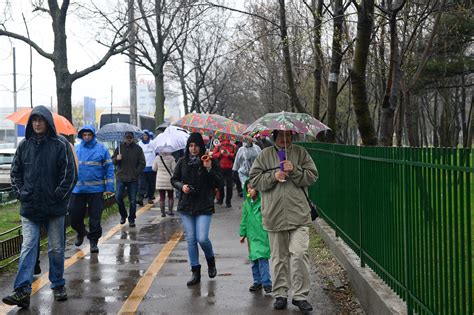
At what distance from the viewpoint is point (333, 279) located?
7.85 metres

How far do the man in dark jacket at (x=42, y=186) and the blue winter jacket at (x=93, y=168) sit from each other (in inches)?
108

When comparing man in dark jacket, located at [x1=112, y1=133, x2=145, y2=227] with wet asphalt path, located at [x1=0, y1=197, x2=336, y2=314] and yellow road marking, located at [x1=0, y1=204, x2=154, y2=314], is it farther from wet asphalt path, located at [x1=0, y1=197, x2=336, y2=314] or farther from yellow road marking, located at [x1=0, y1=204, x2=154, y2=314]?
wet asphalt path, located at [x1=0, y1=197, x2=336, y2=314]

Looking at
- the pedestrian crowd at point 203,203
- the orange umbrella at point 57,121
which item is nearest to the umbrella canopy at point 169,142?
the orange umbrella at point 57,121

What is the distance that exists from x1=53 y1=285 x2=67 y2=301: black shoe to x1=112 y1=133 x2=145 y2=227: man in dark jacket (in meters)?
5.81

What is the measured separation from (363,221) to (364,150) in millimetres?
776

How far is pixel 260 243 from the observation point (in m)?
7.20

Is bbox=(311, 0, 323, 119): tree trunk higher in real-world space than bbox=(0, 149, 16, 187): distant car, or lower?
higher

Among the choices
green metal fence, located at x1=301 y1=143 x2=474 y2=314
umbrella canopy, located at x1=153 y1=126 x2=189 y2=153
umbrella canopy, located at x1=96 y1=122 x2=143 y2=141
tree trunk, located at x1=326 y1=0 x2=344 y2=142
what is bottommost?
green metal fence, located at x1=301 y1=143 x2=474 y2=314

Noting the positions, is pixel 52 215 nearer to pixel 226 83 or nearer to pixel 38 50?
pixel 38 50

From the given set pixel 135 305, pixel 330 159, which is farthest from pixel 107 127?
pixel 135 305

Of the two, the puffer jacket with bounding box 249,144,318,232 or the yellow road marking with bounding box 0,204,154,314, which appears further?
the yellow road marking with bounding box 0,204,154,314

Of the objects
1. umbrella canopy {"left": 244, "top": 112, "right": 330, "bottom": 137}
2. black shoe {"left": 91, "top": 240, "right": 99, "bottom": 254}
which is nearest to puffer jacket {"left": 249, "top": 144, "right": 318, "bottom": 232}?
umbrella canopy {"left": 244, "top": 112, "right": 330, "bottom": 137}

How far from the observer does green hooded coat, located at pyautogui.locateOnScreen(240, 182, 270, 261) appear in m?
7.18

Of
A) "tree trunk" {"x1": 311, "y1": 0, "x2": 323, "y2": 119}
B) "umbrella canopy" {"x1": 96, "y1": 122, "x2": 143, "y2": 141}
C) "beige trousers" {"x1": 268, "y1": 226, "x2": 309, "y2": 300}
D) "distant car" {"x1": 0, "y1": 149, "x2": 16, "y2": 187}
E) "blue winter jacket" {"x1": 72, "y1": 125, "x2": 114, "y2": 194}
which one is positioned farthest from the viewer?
"distant car" {"x1": 0, "y1": 149, "x2": 16, "y2": 187}
